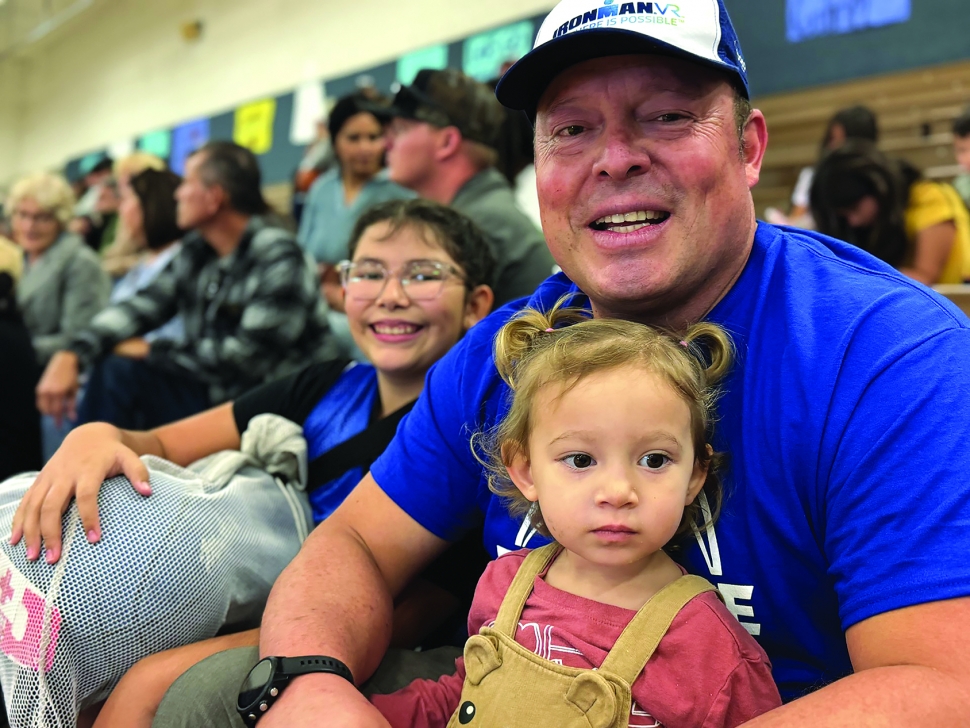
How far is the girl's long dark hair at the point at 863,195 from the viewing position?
315 centimetres

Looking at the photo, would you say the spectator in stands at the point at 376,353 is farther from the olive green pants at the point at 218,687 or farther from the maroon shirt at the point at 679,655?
the maroon shirt at the point at 679,655

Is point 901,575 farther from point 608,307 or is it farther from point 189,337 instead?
point 189,337

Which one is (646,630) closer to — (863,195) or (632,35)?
(632,35)

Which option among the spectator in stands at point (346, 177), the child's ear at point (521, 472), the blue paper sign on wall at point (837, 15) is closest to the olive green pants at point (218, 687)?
the child's ear at point (521, 472)

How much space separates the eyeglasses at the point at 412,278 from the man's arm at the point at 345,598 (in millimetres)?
608

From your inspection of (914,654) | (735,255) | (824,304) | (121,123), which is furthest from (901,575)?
(121,123)

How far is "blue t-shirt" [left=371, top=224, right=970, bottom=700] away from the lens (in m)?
0.93

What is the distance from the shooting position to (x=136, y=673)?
1388mm

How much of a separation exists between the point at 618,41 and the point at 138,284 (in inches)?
129

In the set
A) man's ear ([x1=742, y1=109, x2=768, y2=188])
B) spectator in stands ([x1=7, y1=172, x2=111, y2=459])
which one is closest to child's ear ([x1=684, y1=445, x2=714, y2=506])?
man's ear ([x1=742, y1=109, x2=768, y2=188])

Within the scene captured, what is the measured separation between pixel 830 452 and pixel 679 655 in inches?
11.7

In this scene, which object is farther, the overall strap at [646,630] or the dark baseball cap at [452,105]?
the dark baseball cap at [452,105]

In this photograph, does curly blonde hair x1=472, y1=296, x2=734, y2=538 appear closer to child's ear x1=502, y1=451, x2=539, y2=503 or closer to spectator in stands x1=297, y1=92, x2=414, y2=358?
child's ear x1=502, y1=451, x2=539, y2=503

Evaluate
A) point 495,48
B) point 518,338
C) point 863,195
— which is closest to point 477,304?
point 518,338
